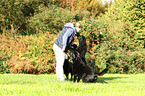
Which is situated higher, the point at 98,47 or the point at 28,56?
the point at 98,47

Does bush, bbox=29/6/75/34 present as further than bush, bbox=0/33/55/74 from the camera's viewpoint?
Yes

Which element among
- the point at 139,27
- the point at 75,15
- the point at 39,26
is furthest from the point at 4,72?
the point at 75,15

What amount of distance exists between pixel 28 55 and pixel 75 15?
1025 cm

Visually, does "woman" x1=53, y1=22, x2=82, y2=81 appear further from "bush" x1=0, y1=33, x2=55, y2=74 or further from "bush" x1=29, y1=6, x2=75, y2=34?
"bush" x1=29, y1=6, x2=75, y2=34

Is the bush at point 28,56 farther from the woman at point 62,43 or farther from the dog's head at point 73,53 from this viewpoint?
the dog's head at point 73,53

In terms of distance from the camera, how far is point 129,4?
17031mm

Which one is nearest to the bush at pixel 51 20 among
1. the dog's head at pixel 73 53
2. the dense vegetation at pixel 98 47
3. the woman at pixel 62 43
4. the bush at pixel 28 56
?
the dense vegetation at pixel 98 47

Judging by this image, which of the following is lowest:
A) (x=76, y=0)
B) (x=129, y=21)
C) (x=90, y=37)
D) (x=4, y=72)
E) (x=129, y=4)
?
(x=4, y=72)

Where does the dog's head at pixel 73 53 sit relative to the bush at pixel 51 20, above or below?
below

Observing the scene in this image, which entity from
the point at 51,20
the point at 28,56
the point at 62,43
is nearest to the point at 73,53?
the point at 62,43

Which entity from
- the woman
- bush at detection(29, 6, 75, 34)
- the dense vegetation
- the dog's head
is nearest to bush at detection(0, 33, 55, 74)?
the dense vegetation

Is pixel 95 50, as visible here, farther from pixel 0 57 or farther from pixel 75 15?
pixel 75 15

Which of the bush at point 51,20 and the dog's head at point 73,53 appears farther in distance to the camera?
the bush at point 51,20

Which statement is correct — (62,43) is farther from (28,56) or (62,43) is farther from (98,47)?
(98,47)
